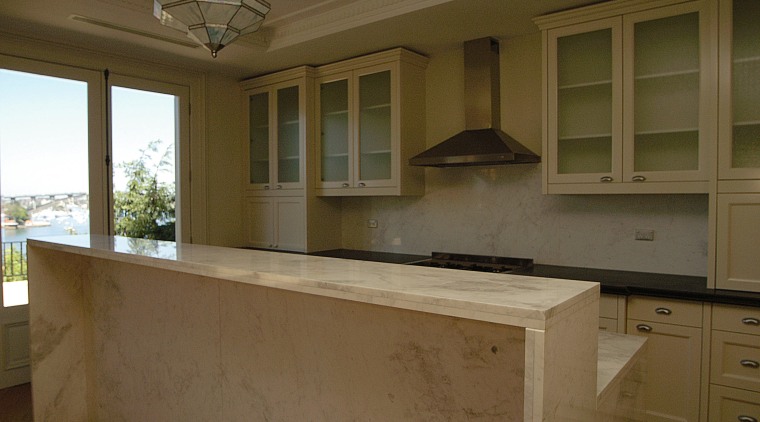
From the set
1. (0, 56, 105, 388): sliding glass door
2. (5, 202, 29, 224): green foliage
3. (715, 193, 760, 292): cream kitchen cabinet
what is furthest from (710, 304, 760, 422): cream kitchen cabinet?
(5, 202, 29, 224): green foliage

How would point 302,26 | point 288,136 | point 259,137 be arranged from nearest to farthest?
point 302,26 < point 288,136 < point 259,137

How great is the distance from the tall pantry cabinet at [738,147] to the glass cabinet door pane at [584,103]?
0.56 metres

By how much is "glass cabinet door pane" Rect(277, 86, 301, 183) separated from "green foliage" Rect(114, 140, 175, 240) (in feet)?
3.07

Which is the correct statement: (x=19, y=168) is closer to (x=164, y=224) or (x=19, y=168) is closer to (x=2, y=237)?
(x=2, y=237)

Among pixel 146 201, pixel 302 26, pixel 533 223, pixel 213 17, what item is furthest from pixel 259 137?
pixel 213 17

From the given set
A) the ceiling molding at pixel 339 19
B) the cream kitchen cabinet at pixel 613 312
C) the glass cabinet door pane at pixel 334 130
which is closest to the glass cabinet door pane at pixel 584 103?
the cream kitchen cabinet at pixel 613 312

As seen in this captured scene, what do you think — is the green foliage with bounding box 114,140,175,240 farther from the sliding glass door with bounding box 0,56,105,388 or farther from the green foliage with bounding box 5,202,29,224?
the green foliage with bounding box 5,202,29,224

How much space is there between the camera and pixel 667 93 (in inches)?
107

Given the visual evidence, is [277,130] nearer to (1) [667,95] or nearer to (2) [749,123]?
(1) [667,95]

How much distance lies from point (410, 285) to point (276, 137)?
3667mm

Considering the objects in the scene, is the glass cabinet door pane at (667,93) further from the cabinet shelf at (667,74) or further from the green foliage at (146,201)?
the green foliage at (146,201)

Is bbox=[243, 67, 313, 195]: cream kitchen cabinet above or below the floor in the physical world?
above

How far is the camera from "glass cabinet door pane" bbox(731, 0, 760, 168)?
2410 mm

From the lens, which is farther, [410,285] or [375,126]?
[375,126]
